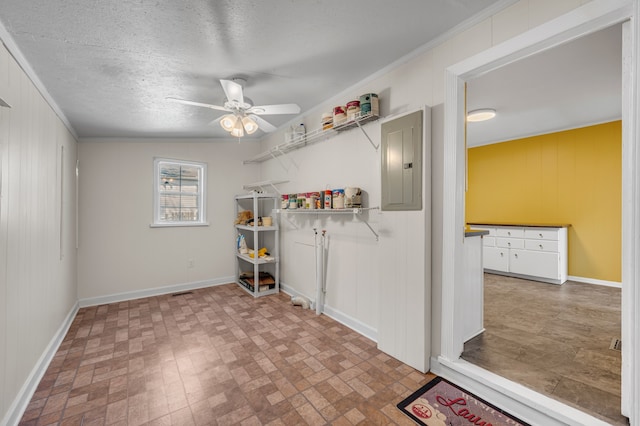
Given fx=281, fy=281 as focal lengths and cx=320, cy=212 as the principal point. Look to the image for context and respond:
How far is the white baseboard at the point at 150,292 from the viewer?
3629 millimetres

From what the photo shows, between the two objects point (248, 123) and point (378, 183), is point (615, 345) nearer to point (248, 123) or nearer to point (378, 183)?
point (378, 183)

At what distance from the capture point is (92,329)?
288 cm

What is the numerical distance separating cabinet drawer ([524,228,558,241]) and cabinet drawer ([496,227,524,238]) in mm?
69

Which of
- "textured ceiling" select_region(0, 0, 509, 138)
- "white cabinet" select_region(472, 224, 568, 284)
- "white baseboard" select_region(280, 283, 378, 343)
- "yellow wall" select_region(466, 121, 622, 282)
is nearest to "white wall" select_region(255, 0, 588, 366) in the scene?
"white baseboard" select_region(280, 283, 378, 343)

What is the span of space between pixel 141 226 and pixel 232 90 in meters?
2.84

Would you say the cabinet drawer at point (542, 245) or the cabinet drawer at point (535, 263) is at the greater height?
the cabinet drawer at point (542, 245)

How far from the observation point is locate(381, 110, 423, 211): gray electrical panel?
209cm

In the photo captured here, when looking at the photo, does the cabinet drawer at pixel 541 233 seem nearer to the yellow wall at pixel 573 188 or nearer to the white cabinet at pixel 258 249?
the yellow wall at pixel 573 188

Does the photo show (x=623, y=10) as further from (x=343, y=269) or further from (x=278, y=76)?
(x=343, y=269)

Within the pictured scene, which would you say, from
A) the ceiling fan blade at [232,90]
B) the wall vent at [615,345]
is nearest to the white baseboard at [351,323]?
the wall vent at [615,345]

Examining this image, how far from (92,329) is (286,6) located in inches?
135

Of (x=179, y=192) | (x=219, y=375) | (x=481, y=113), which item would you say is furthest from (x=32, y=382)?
(x=481, y=113)

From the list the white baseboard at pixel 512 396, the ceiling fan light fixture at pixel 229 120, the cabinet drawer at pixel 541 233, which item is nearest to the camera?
the white baseboard at pixel 512 396

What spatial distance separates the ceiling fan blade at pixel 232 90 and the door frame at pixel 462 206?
1524 millimetres
